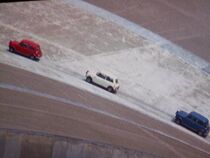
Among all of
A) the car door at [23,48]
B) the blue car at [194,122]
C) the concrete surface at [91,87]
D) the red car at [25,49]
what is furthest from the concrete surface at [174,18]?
the car door at [23,48]

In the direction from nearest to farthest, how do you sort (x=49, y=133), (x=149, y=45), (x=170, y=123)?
(x=49, y=133)
(x=170, y=123)
(x=149, y=45)

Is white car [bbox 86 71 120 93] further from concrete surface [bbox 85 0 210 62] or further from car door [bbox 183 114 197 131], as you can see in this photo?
concrete surface [bbox 85 0 210 62]

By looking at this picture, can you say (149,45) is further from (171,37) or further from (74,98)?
(74,98)

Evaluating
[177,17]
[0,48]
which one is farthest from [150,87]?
[0,48]

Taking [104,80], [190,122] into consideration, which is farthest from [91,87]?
[190,122]

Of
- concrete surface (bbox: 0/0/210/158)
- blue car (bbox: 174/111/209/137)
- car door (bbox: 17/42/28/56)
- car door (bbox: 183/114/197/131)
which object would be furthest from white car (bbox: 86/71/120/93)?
car door (bbox: 183/114/197/131)

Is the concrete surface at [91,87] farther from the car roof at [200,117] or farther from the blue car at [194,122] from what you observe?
the car roof at [200,117]

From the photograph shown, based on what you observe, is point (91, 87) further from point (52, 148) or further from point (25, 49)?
point (52, 148)
